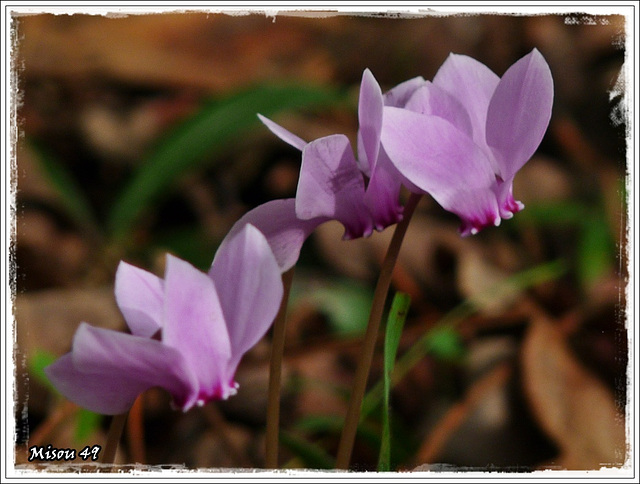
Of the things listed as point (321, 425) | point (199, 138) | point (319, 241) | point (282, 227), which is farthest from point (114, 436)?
point (199, 138)

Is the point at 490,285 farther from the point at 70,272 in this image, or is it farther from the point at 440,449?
the point at 70,272

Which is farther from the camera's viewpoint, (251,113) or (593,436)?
(251,113)

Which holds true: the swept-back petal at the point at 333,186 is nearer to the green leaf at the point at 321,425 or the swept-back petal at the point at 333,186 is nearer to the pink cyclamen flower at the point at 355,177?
the pink cyclamen flower at the point at 355,177

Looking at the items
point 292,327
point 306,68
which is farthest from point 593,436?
point 306,68

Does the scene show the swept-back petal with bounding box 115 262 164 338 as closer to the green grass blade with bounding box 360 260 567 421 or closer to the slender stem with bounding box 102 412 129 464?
the slender stem with bounding box 102 412 129 464

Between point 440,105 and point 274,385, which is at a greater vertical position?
point 440,105

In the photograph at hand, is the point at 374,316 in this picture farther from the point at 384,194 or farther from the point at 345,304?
the point at 345,304

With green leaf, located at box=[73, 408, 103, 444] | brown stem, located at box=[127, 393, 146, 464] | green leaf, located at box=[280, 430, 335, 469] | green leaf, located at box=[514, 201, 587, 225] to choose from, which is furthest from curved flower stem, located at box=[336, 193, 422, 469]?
green leaf, located at box=[514, 201, 587, 225]
